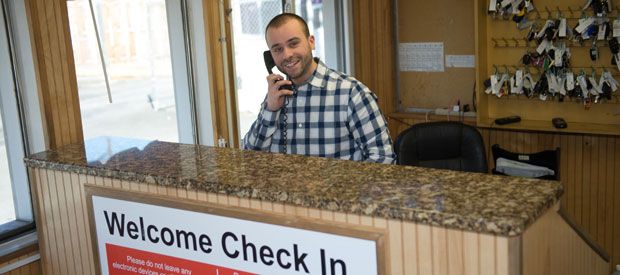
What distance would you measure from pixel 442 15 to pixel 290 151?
9.15 ft

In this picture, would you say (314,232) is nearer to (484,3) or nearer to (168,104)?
(168,104)

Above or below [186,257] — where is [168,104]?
above

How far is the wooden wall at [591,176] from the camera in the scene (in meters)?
4.75

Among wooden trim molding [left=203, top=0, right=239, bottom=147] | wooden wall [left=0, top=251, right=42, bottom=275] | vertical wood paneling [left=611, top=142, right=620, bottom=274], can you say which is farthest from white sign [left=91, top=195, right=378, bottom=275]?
vertical wood paneling [left=611, top=142, right=620, bottom=274]

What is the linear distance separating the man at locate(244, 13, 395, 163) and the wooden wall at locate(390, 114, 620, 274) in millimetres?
2479

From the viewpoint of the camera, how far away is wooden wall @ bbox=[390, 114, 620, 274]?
4754 mm

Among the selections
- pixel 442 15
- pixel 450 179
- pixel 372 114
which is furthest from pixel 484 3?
pixel 450 179

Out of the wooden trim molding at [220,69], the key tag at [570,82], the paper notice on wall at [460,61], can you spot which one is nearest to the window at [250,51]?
the wooden trim molding at [220,69]

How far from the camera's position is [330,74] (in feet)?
9.79

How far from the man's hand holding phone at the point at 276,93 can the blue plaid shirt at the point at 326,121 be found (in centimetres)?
5

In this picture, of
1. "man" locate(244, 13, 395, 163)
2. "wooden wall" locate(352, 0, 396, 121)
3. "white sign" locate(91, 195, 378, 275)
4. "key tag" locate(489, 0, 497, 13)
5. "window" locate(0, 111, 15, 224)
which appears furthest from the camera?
"wooden wall" locate(352, 0, 396, 121)

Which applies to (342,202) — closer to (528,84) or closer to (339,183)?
(339,183)

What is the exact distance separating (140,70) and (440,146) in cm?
182

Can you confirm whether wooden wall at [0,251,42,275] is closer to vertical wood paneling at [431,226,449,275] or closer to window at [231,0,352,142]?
window at [231,0,352,142]
